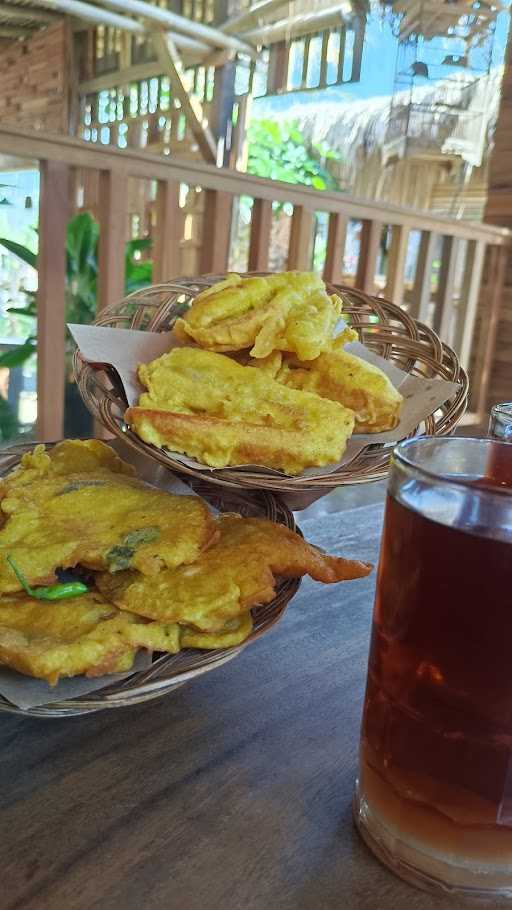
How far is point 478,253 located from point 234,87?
293cm

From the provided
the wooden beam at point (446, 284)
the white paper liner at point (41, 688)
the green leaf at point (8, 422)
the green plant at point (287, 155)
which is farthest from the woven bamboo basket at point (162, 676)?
the green plant at point (287, 155)

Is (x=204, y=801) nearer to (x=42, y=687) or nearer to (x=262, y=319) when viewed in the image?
(x=42, y=687)

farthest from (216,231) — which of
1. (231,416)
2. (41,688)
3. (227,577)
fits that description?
(41,688)

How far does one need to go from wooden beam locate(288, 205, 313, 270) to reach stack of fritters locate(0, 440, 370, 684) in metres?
2.08

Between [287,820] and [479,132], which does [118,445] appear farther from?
[479,132]

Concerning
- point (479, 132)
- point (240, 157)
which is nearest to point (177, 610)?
point (479, 132)

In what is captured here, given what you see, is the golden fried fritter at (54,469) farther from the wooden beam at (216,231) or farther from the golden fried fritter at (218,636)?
the wooden beam at (216,231)

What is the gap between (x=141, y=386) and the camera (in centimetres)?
88

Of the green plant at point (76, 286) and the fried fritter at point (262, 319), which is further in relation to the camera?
the green plant at point (76, 286)

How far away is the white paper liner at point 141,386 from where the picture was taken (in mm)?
866

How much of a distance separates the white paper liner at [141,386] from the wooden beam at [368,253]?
1877mm

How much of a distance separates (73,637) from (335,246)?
251 centimetres

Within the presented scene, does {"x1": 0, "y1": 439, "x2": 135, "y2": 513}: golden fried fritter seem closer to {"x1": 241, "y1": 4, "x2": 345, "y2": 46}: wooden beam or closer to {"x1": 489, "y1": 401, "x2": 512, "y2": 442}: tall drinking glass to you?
{"x1": 489, "y1": 401, "x2": 512, "y2": 442}: tall drinking glass

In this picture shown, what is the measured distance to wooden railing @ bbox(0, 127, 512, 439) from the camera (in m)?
2.00
